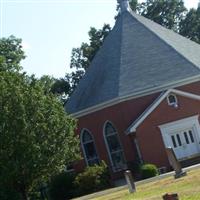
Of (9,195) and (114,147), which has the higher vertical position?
(114,147)

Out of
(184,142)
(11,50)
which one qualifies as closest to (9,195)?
(184,142)

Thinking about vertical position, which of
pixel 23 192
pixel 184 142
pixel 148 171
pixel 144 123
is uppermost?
pixel 144 123

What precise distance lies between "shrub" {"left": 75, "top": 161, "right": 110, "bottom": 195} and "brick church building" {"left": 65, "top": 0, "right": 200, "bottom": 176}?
3.62 m

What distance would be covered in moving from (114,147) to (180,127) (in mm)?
4726

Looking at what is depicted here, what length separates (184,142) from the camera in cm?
3900

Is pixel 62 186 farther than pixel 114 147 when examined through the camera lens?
No

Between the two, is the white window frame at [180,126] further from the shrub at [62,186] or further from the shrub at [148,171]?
the shrub at [62,186]

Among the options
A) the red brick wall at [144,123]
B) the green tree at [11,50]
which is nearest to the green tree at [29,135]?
the red brick wall at [144,123]

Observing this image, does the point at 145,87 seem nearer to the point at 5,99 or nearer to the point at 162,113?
the point at 162,113

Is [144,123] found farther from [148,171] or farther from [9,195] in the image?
[9,195]

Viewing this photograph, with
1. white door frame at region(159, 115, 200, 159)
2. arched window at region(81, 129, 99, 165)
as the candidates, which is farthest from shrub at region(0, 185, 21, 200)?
white door frame at region(159, 115, 200, 159)

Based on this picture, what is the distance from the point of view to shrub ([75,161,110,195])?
1387 inches

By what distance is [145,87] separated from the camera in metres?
39.3

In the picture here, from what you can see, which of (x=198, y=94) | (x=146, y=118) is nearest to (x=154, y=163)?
(x=146, y=118)
